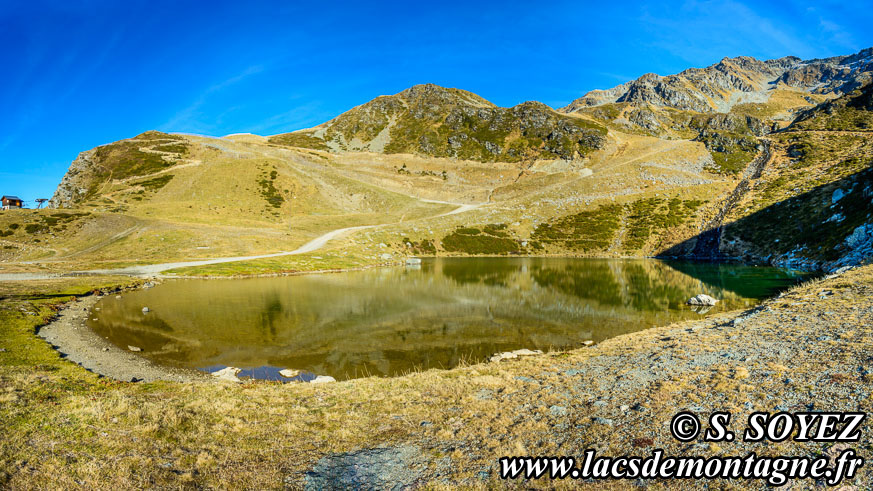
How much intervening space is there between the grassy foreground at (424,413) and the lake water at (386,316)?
642 centimetres

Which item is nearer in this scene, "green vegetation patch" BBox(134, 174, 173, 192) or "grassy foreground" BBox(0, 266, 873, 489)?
"grassy foreground" BBox(0, 266, 873, 489)

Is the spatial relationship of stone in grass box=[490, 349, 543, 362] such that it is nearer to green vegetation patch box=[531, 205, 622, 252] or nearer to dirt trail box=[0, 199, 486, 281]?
dirt trail box=[0, 199, 486, 281]

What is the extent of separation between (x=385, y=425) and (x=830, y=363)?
51.8 ft

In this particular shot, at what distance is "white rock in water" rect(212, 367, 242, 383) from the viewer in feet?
66.3

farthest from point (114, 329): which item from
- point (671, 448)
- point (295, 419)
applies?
point (671, 448)

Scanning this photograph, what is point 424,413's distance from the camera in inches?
515

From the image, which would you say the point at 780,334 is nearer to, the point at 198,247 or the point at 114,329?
the point at 114,329

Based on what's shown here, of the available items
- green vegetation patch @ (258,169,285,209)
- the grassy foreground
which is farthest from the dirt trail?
the grassy foreground

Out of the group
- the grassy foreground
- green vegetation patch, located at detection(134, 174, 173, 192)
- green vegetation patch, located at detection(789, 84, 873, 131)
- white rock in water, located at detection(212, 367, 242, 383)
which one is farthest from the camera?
green vegetation patch, located at detection(789, 84, 873, 131)

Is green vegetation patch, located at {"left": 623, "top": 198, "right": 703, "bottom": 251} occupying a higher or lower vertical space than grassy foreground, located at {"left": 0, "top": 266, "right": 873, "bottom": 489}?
higher

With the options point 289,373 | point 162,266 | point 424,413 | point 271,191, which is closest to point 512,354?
point 424,413

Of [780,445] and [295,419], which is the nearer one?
[780,445]

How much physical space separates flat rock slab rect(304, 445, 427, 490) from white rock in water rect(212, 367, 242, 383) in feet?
43.1

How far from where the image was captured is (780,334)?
60.8ft
